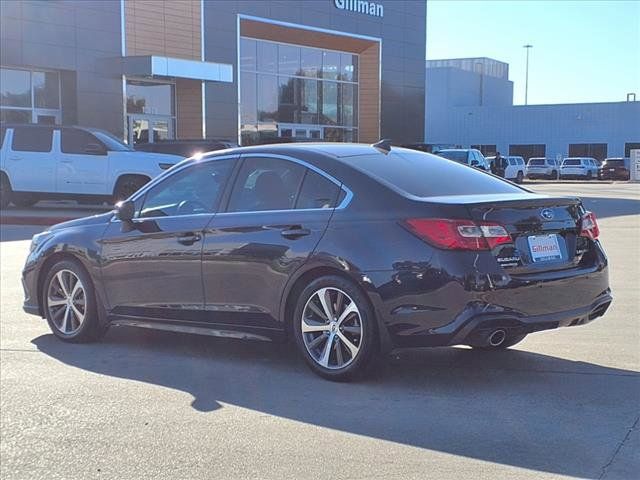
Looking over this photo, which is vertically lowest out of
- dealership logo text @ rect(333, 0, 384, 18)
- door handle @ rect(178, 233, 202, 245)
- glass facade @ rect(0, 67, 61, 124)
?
door handle @ rect(178, 233, 202, 245)

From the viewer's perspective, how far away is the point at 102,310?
6.43 m

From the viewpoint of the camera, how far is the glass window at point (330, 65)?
3688 centimetres

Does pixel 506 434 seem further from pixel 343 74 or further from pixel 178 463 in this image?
pixel 343 74

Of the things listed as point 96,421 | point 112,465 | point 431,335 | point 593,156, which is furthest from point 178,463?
point 593,156

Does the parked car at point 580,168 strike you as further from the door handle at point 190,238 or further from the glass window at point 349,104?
the door handle at point 190,238

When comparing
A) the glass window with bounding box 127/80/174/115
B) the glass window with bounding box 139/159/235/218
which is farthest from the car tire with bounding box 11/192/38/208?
the glass window with bounding box 139/159/235/218

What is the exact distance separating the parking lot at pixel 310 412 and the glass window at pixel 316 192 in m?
1.27

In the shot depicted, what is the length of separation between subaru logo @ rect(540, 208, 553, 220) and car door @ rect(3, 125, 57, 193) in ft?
49.7

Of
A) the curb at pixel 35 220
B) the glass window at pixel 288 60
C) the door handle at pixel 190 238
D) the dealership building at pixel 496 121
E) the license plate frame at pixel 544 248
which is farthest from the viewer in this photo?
the dealership building at pixel 496 121

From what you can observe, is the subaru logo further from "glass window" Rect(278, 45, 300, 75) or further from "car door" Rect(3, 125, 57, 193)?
"glass window" Rect(278, 45, 300, 75)

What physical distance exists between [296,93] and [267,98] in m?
2.36

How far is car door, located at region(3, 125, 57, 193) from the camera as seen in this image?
59.0 feet

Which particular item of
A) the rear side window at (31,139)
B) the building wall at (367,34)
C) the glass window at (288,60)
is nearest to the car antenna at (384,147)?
the rear side window at (31,139)

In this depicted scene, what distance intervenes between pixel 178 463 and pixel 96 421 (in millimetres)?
899
